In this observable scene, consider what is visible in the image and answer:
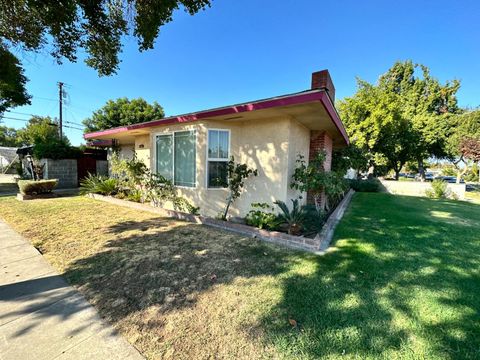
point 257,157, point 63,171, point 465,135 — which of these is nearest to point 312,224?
point 257,157

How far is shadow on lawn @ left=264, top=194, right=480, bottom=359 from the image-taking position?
6.16ft

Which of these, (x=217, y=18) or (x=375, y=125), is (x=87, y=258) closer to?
(x=217, y=18)

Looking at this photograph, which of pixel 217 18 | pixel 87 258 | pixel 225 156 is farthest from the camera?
pixel 217 18

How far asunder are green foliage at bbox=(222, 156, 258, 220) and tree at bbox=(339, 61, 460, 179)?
1471 cm

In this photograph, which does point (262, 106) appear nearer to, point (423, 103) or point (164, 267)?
point (164, 267)

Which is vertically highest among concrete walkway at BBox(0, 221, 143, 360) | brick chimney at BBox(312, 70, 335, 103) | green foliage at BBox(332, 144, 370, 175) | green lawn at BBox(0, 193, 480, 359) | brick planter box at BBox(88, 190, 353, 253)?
brick chimney at BBox(312, 70, 335, 103)

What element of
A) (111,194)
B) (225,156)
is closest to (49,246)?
(225,156)

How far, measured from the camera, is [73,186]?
40.8 feet

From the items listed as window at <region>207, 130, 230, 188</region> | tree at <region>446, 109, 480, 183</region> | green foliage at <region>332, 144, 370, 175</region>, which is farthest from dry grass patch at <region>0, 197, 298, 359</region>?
tree at <region>446, 109, 480, 183</region>

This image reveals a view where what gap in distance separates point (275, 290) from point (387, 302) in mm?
1304

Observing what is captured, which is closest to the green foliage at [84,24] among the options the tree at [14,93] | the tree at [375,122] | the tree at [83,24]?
the tree at [83,24]

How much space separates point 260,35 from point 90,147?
12550mm

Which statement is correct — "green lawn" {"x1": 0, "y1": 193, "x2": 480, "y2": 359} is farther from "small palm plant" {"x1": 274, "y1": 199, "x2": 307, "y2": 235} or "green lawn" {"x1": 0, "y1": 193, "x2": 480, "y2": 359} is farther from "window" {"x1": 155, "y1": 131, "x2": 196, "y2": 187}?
"window" {"x1": 155, "y1": 131, "x2": 196, "y2": 187}

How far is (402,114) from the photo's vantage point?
19891mm
